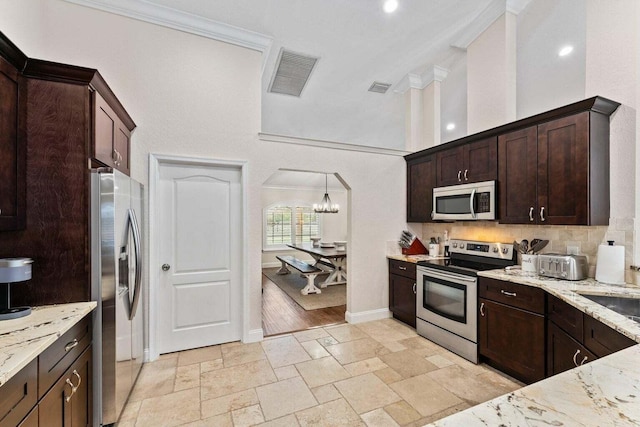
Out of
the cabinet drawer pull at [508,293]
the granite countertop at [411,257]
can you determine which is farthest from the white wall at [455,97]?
the cabinet drawer pull at [508,293]

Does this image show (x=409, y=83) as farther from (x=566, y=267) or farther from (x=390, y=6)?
(x=566, y=267)

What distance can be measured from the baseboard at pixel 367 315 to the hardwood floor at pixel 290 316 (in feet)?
0.44

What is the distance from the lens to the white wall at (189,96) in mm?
2750

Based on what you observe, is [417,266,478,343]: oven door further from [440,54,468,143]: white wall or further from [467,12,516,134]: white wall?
[440,54,468,143]: white wall

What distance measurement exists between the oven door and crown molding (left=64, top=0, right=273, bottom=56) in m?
3.37

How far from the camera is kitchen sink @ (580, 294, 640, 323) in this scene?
6.61ft

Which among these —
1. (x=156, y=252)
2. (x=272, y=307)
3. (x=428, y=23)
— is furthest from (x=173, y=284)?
(x=428, y=23)

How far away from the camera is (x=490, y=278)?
8.98ft

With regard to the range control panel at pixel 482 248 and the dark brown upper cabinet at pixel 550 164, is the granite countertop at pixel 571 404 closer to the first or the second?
the dark brown upper cabinet at pixel 550 164

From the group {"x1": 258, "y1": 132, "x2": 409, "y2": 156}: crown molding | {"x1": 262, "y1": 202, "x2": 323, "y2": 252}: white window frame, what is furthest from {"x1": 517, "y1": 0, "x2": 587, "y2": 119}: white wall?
{"x1": 262, "y1": 202, "x2": 323, "y2": 252}: white window frame

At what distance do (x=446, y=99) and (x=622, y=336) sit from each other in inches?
177

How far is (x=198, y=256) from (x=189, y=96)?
177 centimetres

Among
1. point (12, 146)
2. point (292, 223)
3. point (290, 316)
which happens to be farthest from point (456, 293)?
point (292, 223)

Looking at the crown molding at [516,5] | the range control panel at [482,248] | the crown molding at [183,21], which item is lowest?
the range control panel at [482,248]
